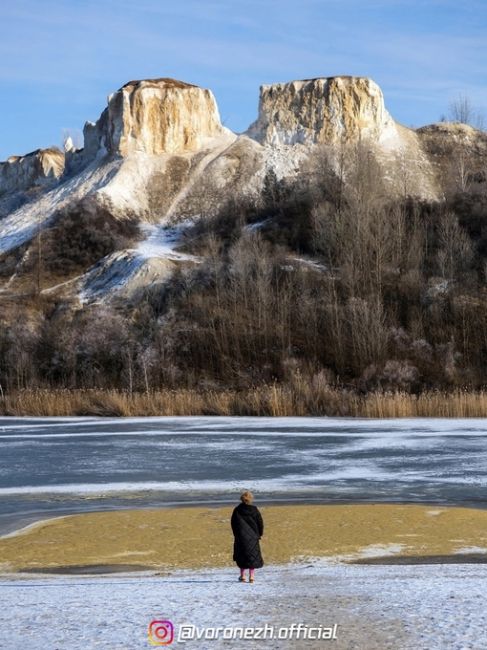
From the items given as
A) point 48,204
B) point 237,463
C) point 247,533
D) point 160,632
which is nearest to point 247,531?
point 247,533

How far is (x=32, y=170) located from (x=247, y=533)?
76.9m

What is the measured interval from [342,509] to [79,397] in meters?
19.6

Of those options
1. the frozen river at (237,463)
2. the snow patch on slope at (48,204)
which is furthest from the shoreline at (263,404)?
the snow patch on slope at (48,204)

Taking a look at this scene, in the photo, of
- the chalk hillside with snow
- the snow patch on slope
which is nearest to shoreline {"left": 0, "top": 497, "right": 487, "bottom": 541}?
the chalk hillside with snow

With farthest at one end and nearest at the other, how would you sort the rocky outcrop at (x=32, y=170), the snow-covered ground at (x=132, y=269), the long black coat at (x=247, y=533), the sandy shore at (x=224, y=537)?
1. the rocky outcrop at (x=32, y=170)
2. the snow-covered ground at (x=132, y=269)
3. the sandy shore at (x=224, y=537)
4. the long black coat at (x=247, y=533)

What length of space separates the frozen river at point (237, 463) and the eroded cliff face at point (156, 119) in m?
42.8

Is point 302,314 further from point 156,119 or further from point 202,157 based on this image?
point 156,119

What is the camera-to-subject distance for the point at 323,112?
66.5 meters

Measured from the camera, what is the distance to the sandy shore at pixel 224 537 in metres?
10.4

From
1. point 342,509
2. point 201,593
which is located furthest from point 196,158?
point 201,593

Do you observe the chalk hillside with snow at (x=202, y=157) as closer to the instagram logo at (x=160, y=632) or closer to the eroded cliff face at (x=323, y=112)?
the eroded cliff face at (x=323, y=112)

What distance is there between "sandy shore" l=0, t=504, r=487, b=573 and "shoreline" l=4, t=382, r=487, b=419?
1369 centimetres

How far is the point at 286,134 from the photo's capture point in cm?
6700

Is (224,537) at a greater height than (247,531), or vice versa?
(247,531)
